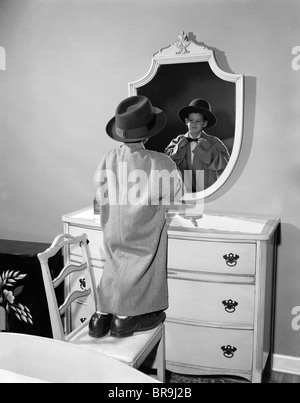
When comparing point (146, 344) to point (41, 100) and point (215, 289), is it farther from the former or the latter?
point (41, 100)

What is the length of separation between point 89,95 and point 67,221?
986 millimetres

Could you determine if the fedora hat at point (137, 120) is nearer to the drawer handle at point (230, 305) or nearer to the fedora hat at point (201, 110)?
the fedora hat at point (201, 110)

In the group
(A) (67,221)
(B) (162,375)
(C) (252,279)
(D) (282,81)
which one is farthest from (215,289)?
(D) (282,81)

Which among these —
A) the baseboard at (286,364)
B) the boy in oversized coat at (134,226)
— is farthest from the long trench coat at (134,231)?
the baseboard at (286,364)

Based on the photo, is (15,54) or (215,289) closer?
(215,289)

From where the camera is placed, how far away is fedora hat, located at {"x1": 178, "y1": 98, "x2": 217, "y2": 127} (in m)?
2.79

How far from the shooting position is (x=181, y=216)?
9.10ft

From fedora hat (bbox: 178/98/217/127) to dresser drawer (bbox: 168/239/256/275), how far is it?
85 cm

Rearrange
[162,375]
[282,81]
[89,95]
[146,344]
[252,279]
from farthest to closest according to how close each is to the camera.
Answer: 1. [89,95]
2. [282,81]
3. [252,279]
4. [162,375]
5. [146,344]

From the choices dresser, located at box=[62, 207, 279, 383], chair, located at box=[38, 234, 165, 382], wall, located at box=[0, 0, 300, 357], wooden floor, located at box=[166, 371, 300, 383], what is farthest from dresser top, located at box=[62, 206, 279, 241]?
wooden floor, located at box=[166, 371, 300, 383]

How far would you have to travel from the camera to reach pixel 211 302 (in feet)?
7.97

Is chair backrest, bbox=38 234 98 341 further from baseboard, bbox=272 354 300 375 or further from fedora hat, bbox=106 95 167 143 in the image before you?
baseboard, bbox=272 354 300 375

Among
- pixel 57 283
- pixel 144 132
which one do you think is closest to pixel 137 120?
pixel 144 132

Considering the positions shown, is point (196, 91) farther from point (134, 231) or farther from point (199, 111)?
point (134, 231)
